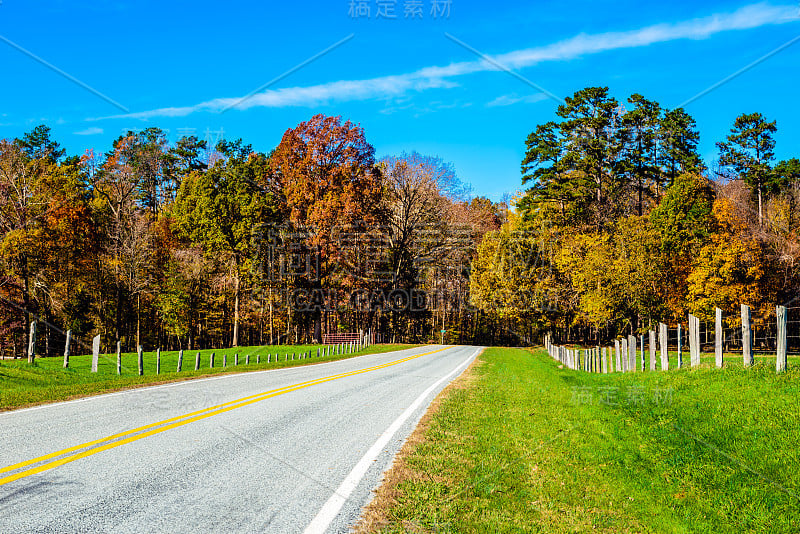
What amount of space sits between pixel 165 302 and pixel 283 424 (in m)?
48.2

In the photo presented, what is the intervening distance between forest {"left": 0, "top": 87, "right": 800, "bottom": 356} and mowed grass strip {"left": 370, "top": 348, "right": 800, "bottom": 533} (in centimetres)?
3440

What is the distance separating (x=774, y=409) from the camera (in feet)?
27.3

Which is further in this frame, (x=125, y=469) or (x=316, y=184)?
(x=316, y=184)

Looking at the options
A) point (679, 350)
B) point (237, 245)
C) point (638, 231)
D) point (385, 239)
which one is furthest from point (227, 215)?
point (679, 350)

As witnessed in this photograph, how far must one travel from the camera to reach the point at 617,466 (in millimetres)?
6648

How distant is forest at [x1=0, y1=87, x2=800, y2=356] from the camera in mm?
41812

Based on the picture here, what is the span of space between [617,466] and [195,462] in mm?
4682

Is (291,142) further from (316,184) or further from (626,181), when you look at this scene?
(626,181)

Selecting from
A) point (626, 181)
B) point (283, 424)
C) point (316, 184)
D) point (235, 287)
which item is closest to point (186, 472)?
point (283, 424)

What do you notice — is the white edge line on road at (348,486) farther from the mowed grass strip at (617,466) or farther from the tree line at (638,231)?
the tree line at (638,231)

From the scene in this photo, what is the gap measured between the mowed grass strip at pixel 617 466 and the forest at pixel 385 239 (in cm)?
3440

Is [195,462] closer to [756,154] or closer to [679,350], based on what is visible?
[679,350]

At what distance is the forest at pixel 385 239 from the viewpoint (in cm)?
4181

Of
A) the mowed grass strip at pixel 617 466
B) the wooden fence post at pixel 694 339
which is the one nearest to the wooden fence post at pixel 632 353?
the wooden fence post at pixel 694 339
